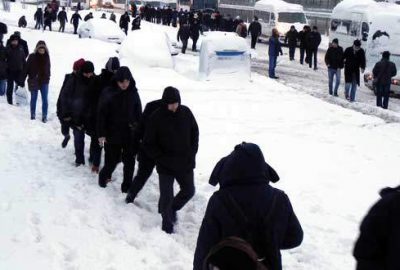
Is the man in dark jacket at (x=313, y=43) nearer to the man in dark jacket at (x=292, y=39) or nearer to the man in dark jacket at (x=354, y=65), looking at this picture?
the man in dark jacket at (x=292, y=39)

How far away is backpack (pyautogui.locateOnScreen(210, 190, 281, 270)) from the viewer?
3.13 metres

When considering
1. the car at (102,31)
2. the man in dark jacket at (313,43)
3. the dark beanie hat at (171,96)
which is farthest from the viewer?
the car at (102,31)

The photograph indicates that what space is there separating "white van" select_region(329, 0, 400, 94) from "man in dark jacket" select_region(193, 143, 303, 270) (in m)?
14.8

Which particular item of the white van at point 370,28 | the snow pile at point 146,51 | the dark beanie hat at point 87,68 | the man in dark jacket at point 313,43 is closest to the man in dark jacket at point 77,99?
the dark beanie hat at point 87,68

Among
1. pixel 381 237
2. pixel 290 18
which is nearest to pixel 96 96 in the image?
pixel 381 237

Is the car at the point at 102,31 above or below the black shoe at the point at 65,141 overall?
above

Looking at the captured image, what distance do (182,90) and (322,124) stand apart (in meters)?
4.15

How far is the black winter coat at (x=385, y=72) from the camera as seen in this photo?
49.2ft

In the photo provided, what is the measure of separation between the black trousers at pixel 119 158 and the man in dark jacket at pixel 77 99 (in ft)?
3.14

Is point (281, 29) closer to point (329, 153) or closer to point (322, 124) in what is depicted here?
point (322, 124)

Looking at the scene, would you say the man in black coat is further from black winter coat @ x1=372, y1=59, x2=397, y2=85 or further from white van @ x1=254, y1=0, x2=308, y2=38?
white van @ x1=254, y1=0, x2=308, y2=38

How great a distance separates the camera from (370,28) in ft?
64.9

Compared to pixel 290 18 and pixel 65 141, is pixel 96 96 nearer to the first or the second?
pixel 65 141

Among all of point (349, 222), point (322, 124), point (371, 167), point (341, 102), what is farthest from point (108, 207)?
point (341, 102)
